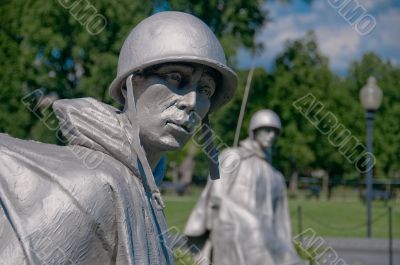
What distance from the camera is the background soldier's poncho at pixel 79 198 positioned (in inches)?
78.7

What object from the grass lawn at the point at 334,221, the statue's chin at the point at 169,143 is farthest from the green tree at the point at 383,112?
the statue's chin at the point at 169,143

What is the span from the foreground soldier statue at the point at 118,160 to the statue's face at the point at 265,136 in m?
9.73

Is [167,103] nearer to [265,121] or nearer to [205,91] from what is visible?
[205,91]

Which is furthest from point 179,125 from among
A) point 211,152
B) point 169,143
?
point 211,152

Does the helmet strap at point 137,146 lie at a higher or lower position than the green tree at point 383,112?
lower

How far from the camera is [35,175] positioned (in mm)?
2094

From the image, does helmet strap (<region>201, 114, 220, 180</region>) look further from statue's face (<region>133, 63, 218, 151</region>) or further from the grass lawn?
the grass lawn

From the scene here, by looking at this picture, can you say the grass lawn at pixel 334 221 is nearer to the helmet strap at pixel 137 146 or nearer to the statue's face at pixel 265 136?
the statue's face at pixel 265 136

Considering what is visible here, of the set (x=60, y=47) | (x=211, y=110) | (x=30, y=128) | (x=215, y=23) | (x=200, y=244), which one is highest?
(x=215, y=23)

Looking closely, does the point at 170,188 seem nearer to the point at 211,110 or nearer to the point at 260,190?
the point at 260,190

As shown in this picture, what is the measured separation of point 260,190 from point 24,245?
32.9 feet

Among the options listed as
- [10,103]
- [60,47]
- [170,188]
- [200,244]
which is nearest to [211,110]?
[200,244]

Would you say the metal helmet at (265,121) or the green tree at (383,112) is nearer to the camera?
the metal helmet at (265,121)

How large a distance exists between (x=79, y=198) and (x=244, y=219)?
9.41 metres
